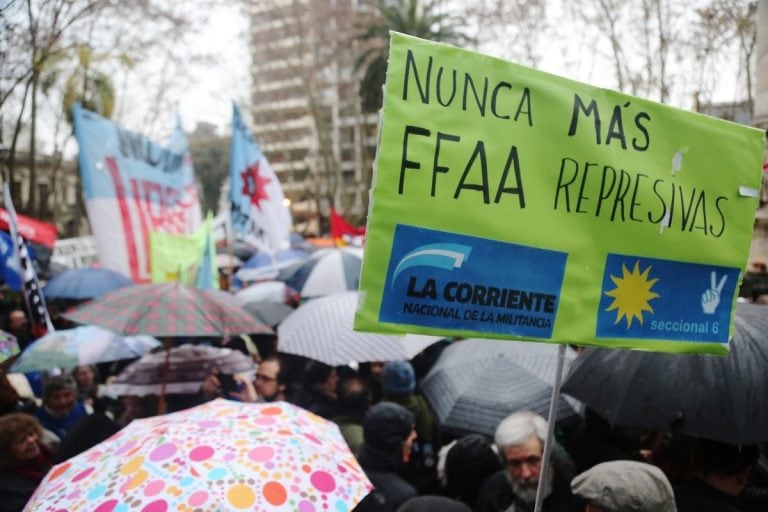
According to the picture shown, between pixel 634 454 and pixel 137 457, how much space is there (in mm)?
2456

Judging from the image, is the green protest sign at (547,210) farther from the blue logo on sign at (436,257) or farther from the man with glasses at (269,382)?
the man with glasses at (269,382)

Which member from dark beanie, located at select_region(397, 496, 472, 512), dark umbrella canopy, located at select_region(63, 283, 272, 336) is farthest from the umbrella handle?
dark beanie, located at select_region(397, 496, 472, 512)

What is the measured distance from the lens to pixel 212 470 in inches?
70.0

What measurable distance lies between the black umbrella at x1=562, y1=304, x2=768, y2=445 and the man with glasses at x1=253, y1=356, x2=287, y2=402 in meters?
2.00

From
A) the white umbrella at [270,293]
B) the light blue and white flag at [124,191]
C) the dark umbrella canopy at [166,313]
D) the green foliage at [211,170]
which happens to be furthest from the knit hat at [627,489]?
the green foliage at [211,170]

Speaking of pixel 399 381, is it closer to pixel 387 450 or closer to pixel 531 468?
pixel 387 450

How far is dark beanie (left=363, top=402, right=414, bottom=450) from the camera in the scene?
2.69 meters

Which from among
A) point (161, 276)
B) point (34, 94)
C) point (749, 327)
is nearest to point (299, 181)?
point (34, 94)

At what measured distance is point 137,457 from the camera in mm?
1848

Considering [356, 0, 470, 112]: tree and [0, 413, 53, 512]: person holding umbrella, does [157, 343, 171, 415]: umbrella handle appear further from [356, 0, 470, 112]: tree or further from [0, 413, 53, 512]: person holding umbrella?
[356, 0, 470, 112]: tree

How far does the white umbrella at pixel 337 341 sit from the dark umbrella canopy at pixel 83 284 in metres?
4.46

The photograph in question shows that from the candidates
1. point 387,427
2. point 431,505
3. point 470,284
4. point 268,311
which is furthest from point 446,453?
point 268,311

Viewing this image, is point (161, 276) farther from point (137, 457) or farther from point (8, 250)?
point (137, 457)

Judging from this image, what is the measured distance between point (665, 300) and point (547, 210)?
1.85 feet
